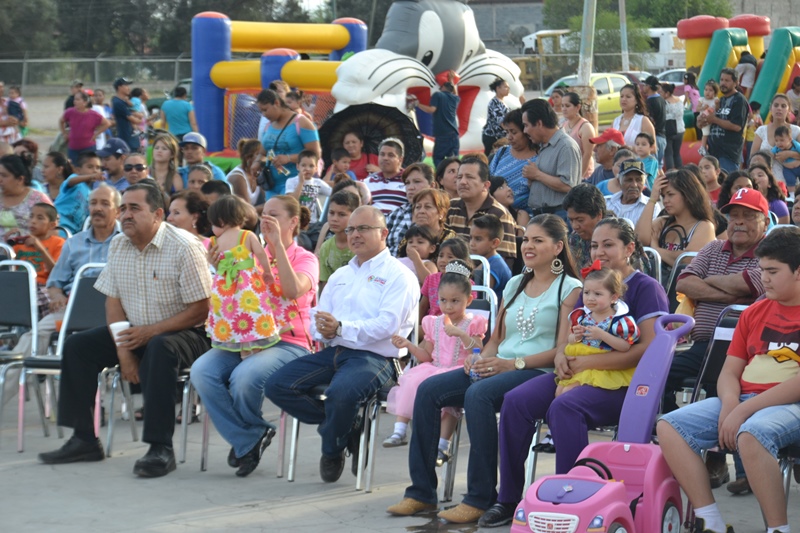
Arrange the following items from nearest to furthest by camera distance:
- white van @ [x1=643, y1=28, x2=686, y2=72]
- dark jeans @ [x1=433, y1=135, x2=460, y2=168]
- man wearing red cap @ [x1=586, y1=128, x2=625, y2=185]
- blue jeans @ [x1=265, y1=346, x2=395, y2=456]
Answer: blue jeans @ [x1=265, y1=346, x2=395, y2=456] → man wearing red cap @ [x1=586, y1=128, x2=625, y2=185] → dark jeans @ [x1=433, y1=135, x2=460, y2=168] → white van @ [x1=643, y1=28, x2=686, y2=72]

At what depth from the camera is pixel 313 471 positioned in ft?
20.7

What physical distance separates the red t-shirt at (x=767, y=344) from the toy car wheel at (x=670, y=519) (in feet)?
2.01

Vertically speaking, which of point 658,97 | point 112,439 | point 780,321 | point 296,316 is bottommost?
point 112,439

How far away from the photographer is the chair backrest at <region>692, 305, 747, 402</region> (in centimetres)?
536

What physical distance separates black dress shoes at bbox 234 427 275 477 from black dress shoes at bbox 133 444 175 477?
14.9 inches

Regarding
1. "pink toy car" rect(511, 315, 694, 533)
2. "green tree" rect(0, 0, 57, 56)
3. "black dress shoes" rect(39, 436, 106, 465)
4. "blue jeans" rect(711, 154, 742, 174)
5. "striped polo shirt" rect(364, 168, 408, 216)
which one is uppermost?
"green tree" rect(0, 0, 57, 56)

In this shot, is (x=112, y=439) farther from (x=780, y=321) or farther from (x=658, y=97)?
(x=658, y=97)

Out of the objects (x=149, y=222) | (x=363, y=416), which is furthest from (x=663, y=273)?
(x=149, y=222)

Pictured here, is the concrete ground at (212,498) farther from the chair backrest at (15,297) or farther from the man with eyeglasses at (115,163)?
the man with eyeglasses at (115,163)

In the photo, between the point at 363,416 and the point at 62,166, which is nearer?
the point at 363,416

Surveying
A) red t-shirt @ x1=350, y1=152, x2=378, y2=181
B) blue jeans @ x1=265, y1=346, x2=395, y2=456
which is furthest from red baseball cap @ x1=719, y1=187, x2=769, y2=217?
red t-shirt @ x1=350, y1=152, x2=378, y2=181

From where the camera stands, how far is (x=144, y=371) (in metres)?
6.37

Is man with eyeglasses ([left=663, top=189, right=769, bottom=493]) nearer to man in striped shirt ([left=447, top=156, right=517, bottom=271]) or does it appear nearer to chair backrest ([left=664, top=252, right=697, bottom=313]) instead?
chair backrest ([left=664, top=252, right=697, bottom=313])

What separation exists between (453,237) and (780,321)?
7.90 ft
